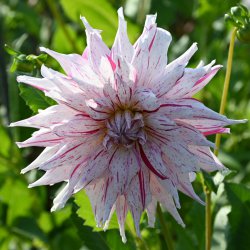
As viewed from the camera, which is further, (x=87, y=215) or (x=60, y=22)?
(x=60, y=22)

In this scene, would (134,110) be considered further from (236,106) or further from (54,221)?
(236,106)

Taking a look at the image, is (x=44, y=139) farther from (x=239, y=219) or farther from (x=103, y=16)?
(x=103, y=16)

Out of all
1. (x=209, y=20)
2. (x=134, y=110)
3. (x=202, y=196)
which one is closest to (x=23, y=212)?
(x=202, y=196)

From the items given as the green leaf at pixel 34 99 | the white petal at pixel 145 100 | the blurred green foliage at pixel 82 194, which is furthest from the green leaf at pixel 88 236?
the white petal at pixel 145 100

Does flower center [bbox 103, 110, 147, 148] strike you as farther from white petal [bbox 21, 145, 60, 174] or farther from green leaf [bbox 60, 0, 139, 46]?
green leaf [bbox 60, 0, 139, 46]

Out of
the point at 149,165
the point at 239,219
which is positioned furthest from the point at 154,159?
the point at 239,219

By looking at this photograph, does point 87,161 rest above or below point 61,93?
below

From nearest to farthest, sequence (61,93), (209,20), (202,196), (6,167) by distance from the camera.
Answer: (61,93), (202,196), (6,167), (209,20)

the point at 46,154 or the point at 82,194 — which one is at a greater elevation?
the point at 46,154
